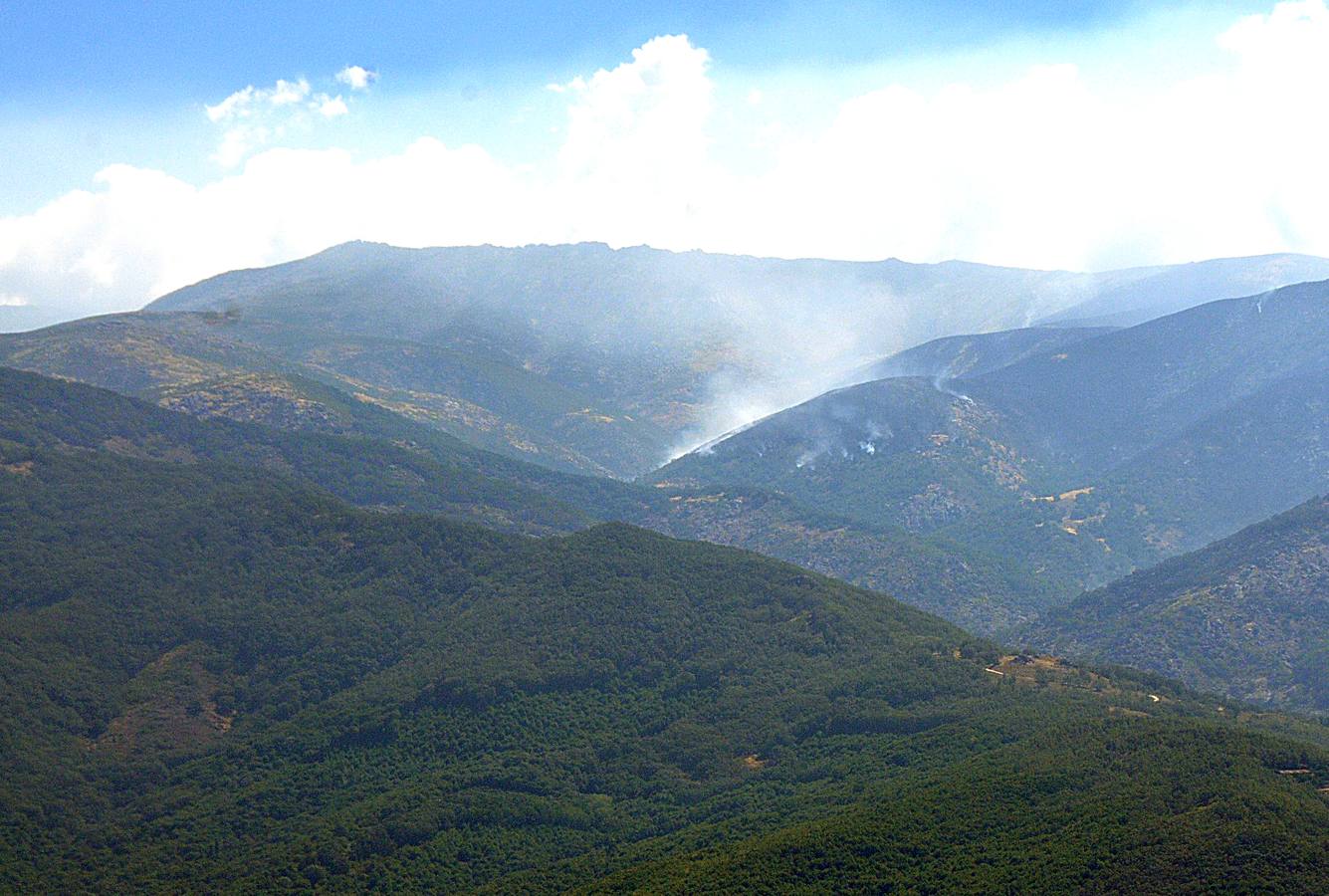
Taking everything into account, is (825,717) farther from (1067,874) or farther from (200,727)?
(200,727)

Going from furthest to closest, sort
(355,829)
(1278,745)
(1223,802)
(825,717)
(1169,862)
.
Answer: (825,717) → (355,829) → (1278,745) → (1223,802) → (1169,862)

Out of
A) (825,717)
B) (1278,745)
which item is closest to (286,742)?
(825,717)

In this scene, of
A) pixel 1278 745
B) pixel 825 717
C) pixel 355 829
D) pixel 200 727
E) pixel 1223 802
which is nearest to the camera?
pixel 1223 802

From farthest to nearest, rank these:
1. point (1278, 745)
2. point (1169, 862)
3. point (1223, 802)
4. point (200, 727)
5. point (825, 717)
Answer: point (200, 727)
point (825, 717)
point (1278, 745)
point (1223, 802)
point (1169, 862)

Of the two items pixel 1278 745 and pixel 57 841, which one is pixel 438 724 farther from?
pixel 1278 745

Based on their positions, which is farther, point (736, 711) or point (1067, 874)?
point (736, 711)

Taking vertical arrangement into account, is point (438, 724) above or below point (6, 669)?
below

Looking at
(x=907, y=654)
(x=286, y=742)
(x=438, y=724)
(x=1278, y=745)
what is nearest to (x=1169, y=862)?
(x=1278, y=745)

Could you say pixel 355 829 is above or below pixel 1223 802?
below

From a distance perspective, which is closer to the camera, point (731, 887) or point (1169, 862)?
point (1169, 862)
